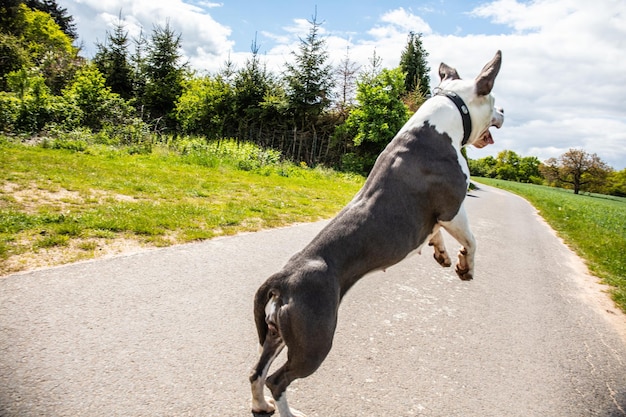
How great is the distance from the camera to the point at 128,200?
780 centimetres

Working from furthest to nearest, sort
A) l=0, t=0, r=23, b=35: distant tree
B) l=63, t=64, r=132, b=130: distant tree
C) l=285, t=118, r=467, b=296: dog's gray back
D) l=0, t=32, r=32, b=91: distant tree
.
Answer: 1. l=0, t=0, r=23, b=35: distant tree
2. l=0, t=32, r=32, b=91: distant tree
3. l=63, t=64, r=132, b=130: distant tree
4. l=285, t=118, r=467, b=296: dog's gray back

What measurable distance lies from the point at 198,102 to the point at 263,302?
23281 millimetres

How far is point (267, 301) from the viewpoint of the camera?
2229mm

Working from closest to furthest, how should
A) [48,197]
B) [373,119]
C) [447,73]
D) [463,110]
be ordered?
[463,110] → [447,73] → [48,197] → [373,119]

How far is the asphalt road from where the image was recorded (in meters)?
2.55

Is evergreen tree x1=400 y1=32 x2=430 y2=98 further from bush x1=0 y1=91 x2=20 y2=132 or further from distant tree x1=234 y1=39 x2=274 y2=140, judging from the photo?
bush x1=0 y1=91 x2=20 y2=132

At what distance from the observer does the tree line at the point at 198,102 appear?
54.5 ft

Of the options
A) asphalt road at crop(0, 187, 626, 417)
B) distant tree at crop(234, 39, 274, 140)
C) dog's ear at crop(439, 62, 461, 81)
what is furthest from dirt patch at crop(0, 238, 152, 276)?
distant tree at crop(234, 39, 274, 140)

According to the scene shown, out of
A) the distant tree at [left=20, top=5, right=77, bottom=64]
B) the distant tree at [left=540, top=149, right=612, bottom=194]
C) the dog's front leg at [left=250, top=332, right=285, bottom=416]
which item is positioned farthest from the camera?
the distant tree at [left=540, top=149, right=612, bottom=194]

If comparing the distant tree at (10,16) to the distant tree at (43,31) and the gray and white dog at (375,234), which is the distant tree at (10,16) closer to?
the distant tree at (43,31)

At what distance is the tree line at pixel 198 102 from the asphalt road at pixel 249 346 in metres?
13.1

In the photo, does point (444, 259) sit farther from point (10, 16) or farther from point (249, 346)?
point (10, 16)

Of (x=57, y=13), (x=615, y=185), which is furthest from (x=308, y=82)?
(x=615, y=185)

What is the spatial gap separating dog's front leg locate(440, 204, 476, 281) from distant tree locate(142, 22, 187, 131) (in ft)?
84.3
